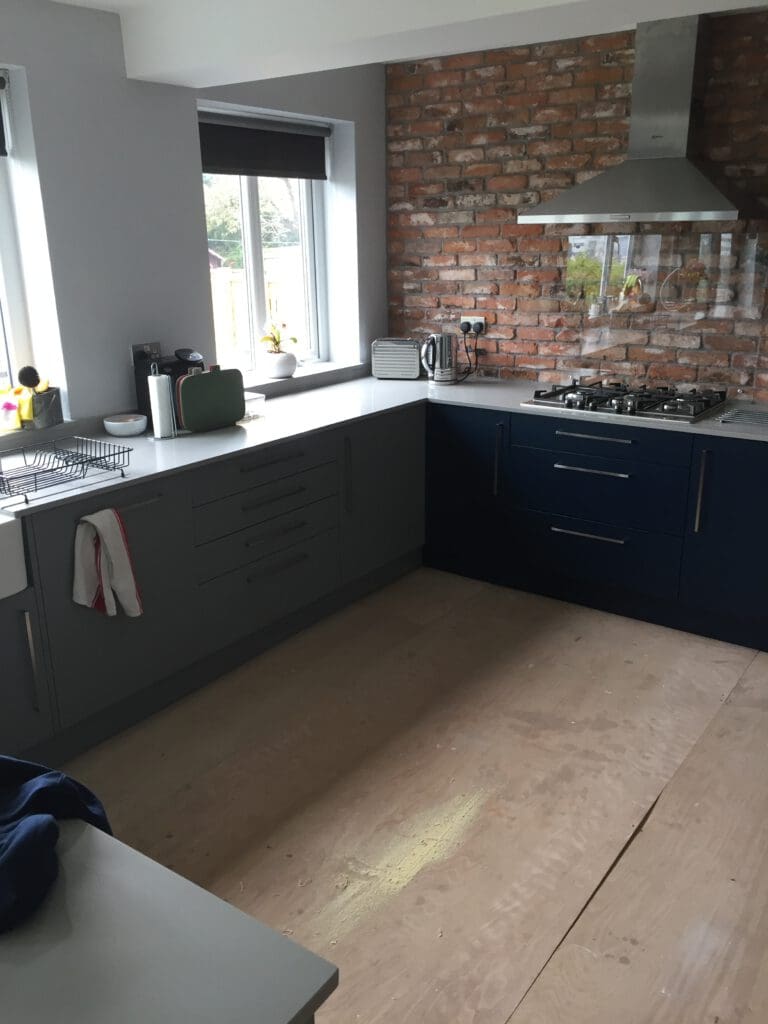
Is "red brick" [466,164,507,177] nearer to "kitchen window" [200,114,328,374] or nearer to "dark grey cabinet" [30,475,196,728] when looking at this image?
"kitchen window" [200,114,328,374]

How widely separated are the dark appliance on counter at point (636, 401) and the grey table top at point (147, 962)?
2639mm

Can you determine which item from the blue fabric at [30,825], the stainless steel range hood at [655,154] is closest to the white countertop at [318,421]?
the stainless steel range hood at [655,154]

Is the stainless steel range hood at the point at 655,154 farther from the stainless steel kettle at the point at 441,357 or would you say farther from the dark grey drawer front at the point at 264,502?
the dark grey drawer front at the point at 264,502

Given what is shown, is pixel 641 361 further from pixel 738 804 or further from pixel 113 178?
pixel 113 178

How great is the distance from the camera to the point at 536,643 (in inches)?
129

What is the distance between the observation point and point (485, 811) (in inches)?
91.2

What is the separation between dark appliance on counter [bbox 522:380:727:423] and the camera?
Answer: 3.23 meters

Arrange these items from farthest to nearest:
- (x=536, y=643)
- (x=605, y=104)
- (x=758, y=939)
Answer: (x=605, y=104) → (x=536, y=643) → (x=758, y=939)

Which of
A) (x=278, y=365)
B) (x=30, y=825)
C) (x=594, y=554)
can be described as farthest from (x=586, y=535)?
(x=30, y=825)

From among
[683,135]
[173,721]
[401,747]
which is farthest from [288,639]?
[683,135]

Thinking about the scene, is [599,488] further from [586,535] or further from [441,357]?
[441,357]

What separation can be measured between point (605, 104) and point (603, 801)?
9.22ft

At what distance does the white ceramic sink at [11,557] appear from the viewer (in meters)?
2.21

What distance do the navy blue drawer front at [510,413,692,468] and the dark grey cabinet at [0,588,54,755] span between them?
80.0 inches
